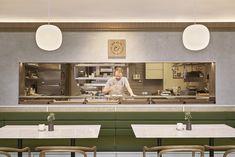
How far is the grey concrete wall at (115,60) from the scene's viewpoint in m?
7.08

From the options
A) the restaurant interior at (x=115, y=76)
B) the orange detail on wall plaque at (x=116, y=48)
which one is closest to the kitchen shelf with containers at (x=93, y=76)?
the restaurant interior at (x=115, y=76)

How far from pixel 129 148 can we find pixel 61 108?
4.82 ft

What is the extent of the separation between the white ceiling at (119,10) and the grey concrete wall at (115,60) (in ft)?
1.12

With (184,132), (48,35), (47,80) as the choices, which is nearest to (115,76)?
(47,80)

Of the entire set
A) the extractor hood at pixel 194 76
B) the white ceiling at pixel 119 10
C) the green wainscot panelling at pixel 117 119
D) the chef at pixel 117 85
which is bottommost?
the green wainscot panelling at pixel 117 119

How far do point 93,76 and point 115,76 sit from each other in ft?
3.45

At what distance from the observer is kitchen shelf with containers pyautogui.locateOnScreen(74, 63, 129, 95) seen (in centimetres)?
882

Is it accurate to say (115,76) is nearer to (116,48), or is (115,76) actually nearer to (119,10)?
(116,48)

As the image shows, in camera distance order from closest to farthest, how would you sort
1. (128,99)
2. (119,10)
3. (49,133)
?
(49,133) < (119,10) < (128,99)

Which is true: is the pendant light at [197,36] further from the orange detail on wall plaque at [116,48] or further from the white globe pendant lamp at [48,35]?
the orange detail on wall plaque at [116,48]

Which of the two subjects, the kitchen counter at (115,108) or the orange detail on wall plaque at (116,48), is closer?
the kitchen counter at (115,108)

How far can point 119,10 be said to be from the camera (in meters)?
6.18

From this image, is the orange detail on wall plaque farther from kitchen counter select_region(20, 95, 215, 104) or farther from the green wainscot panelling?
the green wainscot panelling

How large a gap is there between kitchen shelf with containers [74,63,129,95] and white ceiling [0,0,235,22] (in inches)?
80.0
